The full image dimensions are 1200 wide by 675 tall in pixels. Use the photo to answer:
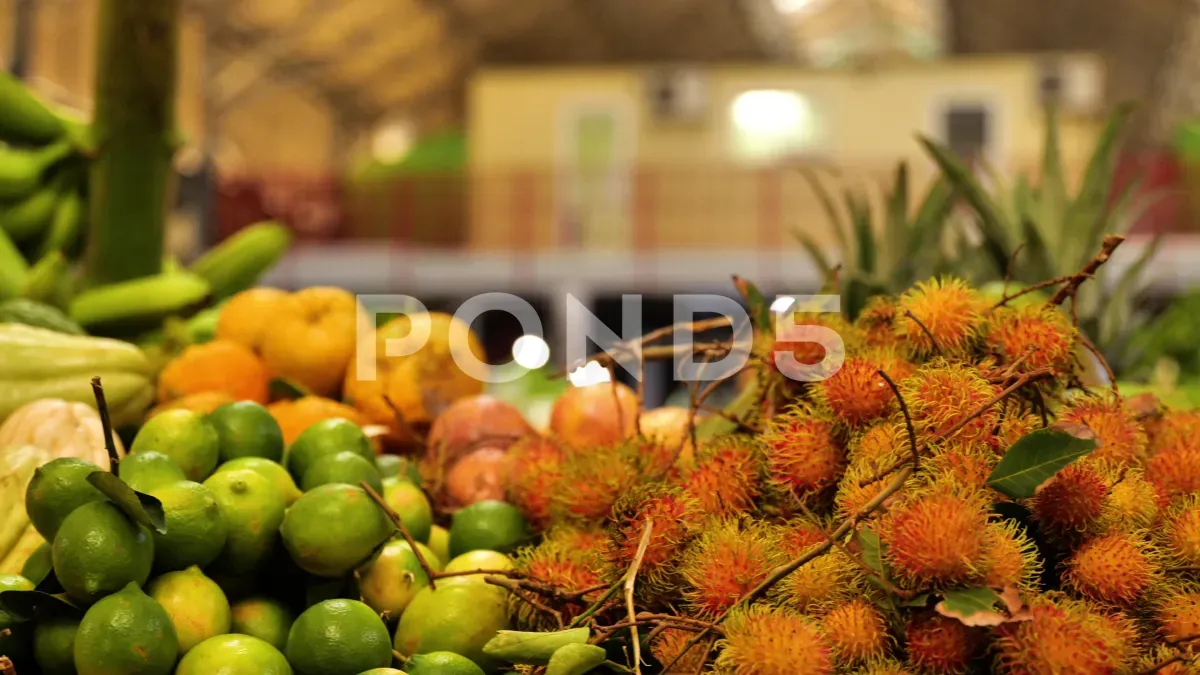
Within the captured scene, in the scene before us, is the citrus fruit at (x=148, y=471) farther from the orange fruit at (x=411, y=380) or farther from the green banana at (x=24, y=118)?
the green banana at (x=24, y=118)

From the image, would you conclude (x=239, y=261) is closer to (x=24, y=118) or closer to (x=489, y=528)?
(x=24, y=118)

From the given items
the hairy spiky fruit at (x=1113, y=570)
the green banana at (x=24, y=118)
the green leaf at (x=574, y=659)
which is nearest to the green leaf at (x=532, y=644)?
the green leaf at (x=574, y=659)

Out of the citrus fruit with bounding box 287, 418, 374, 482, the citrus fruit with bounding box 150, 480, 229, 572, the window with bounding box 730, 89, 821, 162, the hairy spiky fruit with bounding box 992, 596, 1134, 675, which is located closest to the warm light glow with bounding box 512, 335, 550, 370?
the citrus fruit with bounding box 287, 418, 374, 482

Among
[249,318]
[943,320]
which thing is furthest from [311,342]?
[943,320]

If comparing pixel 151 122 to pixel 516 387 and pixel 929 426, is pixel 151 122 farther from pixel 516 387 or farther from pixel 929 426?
pixel 929 426

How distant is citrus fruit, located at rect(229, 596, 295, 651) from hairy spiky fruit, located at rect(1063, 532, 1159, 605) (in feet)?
1.98

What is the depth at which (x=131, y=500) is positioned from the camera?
2.57 feet

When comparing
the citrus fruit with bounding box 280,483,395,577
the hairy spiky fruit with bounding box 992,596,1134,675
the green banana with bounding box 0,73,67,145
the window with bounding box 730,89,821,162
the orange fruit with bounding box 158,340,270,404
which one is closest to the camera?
the hairy spiky fruit with bounding box 992,596,1134,675

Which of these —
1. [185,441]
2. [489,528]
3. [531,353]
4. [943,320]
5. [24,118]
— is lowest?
[531,353]

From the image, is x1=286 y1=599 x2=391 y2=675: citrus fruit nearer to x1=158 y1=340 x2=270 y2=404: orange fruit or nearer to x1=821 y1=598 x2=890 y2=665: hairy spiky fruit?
x1=821 y1=598 x2=890 y2=665: hairy spiky fruit

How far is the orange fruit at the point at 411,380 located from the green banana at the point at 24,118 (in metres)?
0.68

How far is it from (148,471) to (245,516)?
9cm

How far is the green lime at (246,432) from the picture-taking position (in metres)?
1.02

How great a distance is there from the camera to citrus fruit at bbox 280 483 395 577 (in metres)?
0.87
